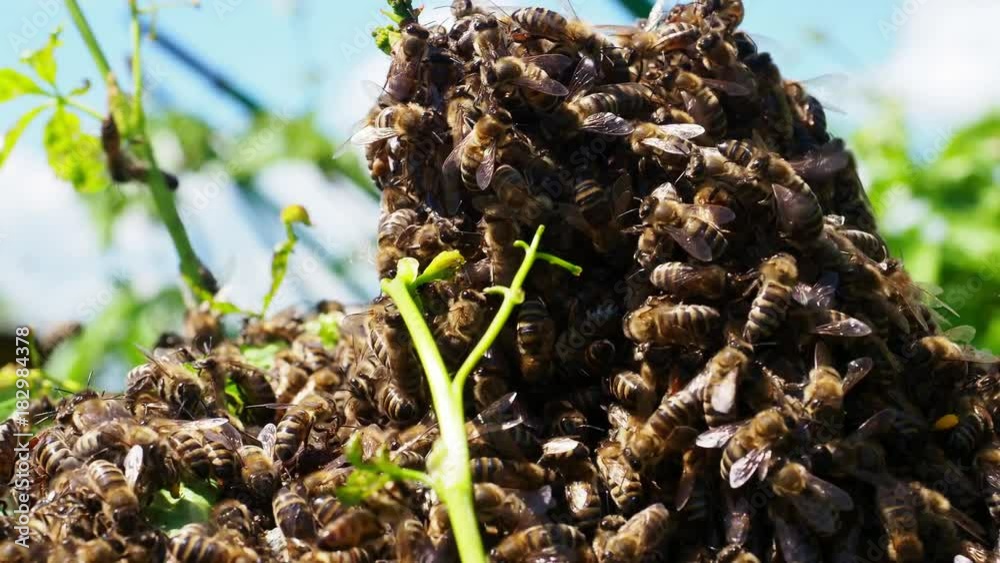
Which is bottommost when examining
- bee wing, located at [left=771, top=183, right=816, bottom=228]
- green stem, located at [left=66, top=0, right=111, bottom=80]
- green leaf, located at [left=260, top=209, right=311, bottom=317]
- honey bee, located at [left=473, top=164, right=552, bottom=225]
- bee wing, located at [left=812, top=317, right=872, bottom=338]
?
bee wing, located at [left=812, top=317, right=872, bottom=338]

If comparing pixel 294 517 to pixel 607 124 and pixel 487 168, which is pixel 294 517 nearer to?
pixel 487 168

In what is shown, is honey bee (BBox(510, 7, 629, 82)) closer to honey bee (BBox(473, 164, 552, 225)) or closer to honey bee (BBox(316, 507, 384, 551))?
honey bee (BBox(473, 164, 552, 225))

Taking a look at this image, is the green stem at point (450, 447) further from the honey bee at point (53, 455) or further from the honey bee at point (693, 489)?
the honey bee at point (53, 455)

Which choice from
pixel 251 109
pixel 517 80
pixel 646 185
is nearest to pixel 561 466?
pixel 646 185

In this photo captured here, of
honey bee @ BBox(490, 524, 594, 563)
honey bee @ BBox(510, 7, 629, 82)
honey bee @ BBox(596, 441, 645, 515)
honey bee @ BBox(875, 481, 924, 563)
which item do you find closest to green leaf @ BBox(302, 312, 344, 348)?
honey bee @ BBox(510, 7, 629, 82)

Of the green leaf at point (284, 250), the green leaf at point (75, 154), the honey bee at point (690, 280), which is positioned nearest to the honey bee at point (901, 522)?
the honey bee at point (690, 280)

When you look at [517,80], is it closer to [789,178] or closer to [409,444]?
[789,178]
